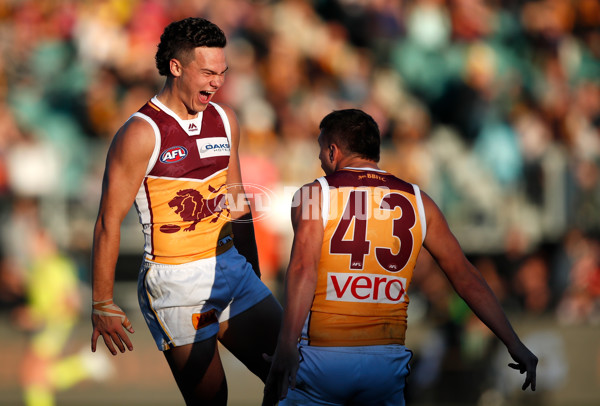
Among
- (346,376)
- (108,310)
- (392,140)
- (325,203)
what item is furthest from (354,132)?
(392,140)

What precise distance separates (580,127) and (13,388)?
26.8 feet

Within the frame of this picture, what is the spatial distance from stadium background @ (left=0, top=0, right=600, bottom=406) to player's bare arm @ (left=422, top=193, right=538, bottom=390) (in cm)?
503

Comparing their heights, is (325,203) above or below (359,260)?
above

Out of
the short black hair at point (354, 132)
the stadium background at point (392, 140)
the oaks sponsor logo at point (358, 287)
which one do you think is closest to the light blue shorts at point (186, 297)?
the oaks sponsor logo at point (358, 287)

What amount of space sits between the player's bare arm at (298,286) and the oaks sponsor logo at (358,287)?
0.44 feet

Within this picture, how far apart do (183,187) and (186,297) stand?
2.10 feet

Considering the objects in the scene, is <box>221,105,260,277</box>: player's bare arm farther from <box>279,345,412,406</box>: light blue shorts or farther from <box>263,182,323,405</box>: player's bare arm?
<box>279,345,412,406</box>: light blue shorts

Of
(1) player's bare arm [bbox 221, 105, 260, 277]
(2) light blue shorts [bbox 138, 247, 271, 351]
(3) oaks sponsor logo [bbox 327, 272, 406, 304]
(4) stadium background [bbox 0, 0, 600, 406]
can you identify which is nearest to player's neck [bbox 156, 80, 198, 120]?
(1) player's bare arm [bbox 221, 105, 260, 277]

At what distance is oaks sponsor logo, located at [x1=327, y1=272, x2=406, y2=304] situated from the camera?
4020 mm

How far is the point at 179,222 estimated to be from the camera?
183 inches

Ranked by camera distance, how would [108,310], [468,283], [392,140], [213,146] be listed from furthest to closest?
1. [392,140]
2. [213,146]
3. [108,310]
4. [468,283]

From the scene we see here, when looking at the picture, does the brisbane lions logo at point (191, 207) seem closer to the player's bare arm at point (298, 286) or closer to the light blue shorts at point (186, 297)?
the light blue shorts at point (186, 297)

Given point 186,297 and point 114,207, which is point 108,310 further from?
point 114,207

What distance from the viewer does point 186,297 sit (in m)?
4.68
